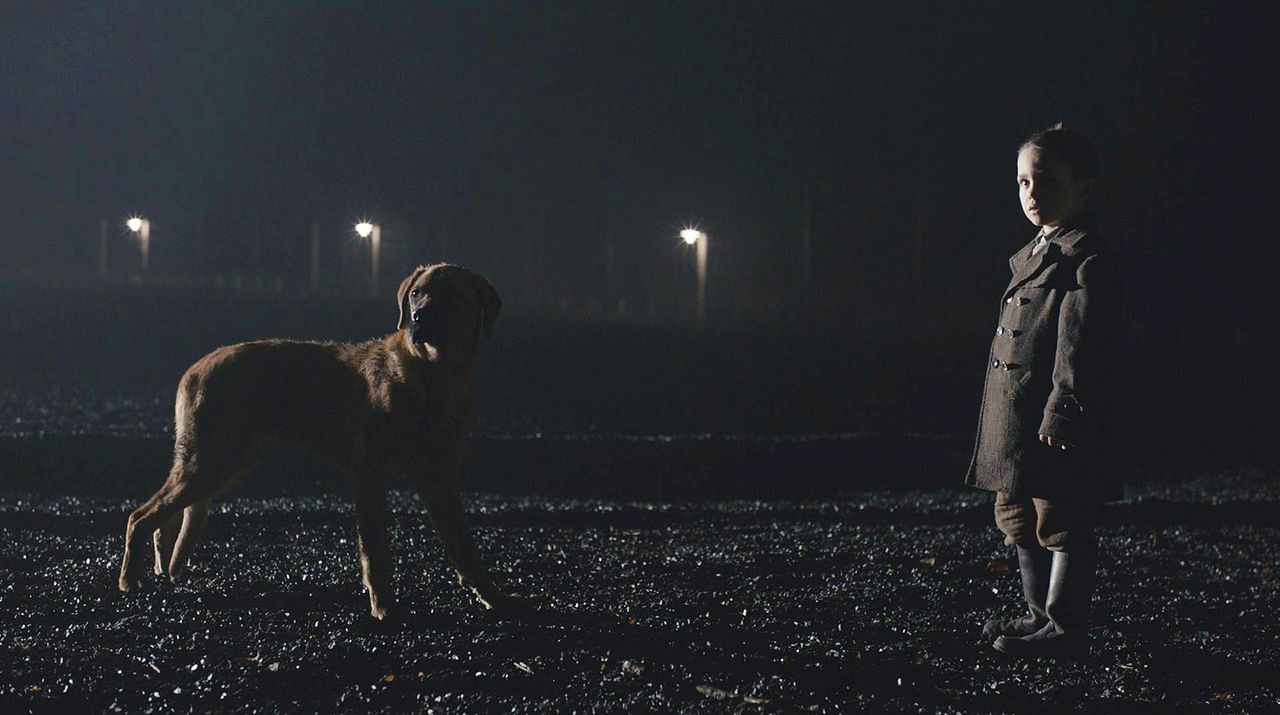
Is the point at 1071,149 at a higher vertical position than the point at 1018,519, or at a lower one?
higher

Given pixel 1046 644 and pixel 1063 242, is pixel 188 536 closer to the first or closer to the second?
pixel 1046 644

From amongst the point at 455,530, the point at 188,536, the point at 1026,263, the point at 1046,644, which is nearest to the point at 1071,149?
the point at 1026,263

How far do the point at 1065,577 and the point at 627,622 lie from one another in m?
2.02

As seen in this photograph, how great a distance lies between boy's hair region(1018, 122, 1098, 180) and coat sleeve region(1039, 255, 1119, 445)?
43 cm

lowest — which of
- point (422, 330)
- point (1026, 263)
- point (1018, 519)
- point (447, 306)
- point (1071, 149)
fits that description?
point (1018, 519)

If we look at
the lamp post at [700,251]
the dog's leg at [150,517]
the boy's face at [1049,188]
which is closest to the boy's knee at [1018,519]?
the boy's face at [1049,188]

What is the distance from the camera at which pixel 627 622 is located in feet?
18.5

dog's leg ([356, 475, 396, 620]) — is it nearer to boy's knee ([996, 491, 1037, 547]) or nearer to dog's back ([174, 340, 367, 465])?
dog's back ([174, 340, 367, 465])

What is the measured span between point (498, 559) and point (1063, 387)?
13.4ft

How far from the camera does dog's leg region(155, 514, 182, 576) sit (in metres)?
6.60

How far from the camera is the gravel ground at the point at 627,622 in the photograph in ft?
14.5

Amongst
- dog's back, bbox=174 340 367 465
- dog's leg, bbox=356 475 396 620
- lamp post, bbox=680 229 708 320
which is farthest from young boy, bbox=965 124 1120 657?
lamp post, bbox=680 229 708 320

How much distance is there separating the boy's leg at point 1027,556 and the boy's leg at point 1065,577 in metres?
0.07

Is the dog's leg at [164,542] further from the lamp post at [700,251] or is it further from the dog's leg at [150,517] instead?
the lamp post at [700,251]
